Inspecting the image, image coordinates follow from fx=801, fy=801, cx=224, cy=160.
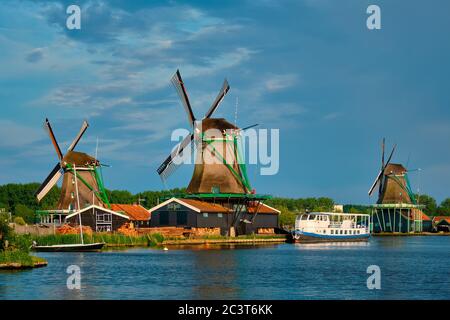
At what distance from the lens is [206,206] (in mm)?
85000

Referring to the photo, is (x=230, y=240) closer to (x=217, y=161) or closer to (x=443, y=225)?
(x=217, y=161)

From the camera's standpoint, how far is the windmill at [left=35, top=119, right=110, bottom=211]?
93062mm

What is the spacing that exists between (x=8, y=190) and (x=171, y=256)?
267 feet

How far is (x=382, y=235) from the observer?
145 metres

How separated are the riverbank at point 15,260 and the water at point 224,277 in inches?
46.6

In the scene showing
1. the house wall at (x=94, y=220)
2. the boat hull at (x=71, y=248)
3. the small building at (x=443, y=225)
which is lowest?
the small building at (x=443, y=225)

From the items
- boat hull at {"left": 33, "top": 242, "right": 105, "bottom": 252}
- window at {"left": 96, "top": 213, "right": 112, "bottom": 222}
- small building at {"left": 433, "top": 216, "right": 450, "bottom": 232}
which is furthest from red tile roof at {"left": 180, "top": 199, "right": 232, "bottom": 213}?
small building at {"left": 433, "top": 216, "right": 450, "bottom": 232}

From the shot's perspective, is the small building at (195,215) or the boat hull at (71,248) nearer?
the boat hull at (71,248)

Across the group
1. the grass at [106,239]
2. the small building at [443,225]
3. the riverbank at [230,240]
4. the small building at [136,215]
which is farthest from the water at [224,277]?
the small building at [443,225]

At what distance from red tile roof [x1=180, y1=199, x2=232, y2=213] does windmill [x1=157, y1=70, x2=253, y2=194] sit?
158 cm

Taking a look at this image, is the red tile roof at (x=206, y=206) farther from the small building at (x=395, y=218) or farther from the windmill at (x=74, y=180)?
the small building at (x=395, y=218)

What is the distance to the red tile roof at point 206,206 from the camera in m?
83.1
